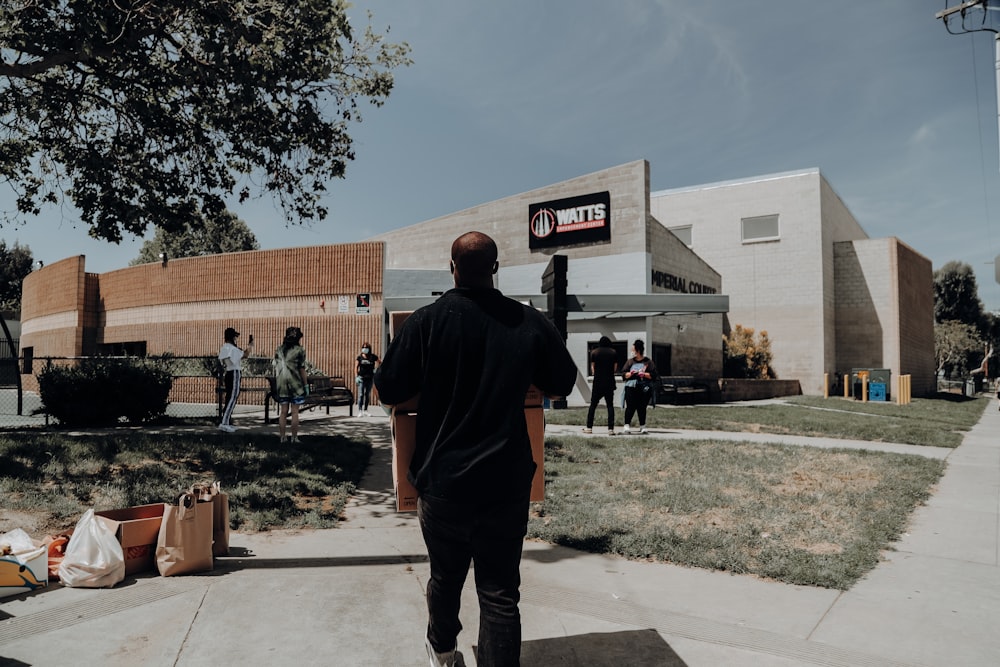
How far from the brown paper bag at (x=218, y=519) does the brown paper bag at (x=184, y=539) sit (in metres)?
0.21

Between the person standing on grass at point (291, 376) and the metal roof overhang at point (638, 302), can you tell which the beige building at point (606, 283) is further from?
the person standing on grass at point (291, 376)

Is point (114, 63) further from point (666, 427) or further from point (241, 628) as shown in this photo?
point (666, 427)

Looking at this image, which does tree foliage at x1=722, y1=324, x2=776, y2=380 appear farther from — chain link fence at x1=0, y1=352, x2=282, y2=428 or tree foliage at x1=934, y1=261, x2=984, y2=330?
tree foliage at x1=934, y1=261, x2=984, y2=330

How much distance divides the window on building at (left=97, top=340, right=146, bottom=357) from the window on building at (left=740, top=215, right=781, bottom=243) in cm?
2950

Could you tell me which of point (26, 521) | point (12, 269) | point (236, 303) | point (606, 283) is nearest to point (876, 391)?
point (606, 283)

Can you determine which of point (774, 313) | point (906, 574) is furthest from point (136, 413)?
point (774, 313)

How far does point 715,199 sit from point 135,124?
30263mm

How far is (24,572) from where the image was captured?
3719 mm

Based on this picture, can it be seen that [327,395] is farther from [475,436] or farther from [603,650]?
[475,436]

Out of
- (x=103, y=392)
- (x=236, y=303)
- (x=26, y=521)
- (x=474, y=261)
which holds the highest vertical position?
(x=236, y=303)

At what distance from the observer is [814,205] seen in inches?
1251

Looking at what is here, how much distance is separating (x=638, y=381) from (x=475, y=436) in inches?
370

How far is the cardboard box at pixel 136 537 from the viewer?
4.00 m

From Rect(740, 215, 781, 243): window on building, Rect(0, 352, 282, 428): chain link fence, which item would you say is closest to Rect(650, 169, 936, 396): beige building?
Rect(740, 215, 781, 243): window on building
